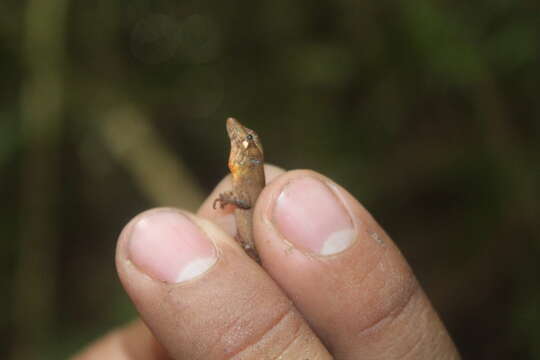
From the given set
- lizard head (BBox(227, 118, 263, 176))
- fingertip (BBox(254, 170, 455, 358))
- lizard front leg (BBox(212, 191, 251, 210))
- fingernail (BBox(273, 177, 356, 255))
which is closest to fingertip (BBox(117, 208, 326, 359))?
fingertip (BBox(254, 170, 455, 358))

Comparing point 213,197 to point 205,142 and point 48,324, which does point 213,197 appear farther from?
point 205,142

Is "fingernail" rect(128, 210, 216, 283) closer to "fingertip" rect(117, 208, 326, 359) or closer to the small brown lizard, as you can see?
"fingertip" rect(117, 208, 326, 359)

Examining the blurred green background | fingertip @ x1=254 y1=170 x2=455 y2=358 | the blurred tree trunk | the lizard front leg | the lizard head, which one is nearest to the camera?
fingertip @ x1=254 y1=170 x2=455 y2=358

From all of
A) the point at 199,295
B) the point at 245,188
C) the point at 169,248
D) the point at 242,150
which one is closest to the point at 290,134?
the point at 242,150

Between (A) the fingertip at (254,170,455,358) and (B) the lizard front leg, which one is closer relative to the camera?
(A) the fingertip at (254,170,455,358)

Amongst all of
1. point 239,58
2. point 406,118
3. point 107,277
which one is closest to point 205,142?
point 239,58

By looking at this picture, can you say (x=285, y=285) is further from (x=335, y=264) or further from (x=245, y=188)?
(x=245, y=188)
